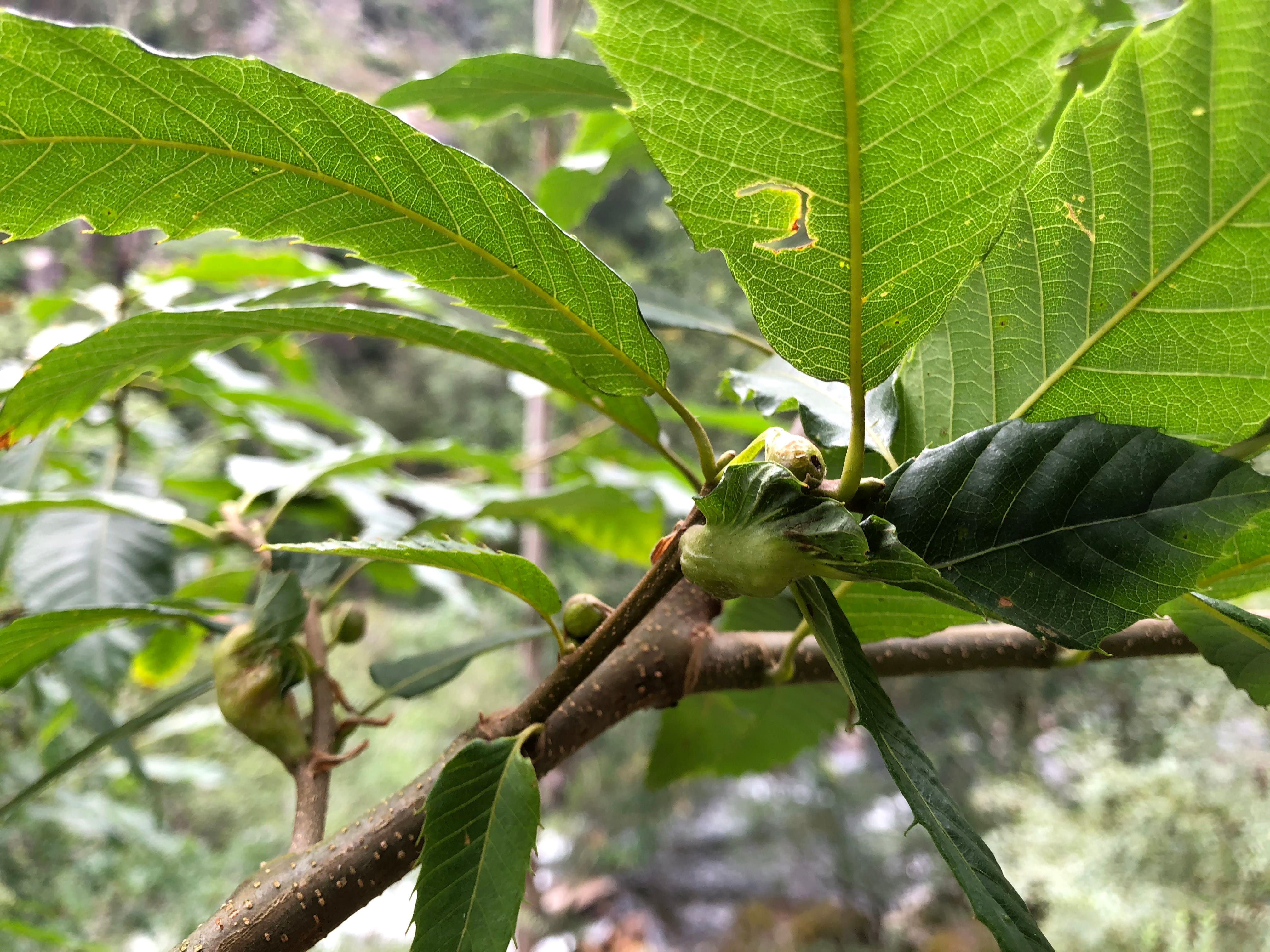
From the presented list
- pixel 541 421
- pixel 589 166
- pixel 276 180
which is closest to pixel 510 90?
pixel 589 166

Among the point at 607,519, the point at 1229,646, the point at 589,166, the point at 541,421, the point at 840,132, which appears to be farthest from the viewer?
the point at 541,421

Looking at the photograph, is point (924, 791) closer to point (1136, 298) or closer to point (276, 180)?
point (1136, 298)

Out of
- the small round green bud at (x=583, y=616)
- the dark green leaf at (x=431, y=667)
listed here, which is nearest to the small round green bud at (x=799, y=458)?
the small round green bud at (x=583, y=616)

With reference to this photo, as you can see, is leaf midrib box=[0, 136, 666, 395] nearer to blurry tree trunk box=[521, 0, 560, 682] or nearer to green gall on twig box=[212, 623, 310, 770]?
green gall on twig box=[212, 623, 310, 770]

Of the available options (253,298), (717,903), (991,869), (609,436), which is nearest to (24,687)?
(253,298)

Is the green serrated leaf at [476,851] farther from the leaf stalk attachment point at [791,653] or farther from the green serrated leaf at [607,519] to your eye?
the green serrated leaf at [607,519]

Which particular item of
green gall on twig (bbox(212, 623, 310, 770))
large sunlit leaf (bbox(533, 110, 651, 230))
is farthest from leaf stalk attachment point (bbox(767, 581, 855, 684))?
large sunlit leaf (bbox(533, 110, 651, 230))

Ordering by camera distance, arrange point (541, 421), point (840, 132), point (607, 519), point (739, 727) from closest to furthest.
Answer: point (840, 132) < point (739, 727) < point (607, 519) < point (541, 421)

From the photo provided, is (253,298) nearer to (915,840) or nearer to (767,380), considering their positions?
(767,380)
